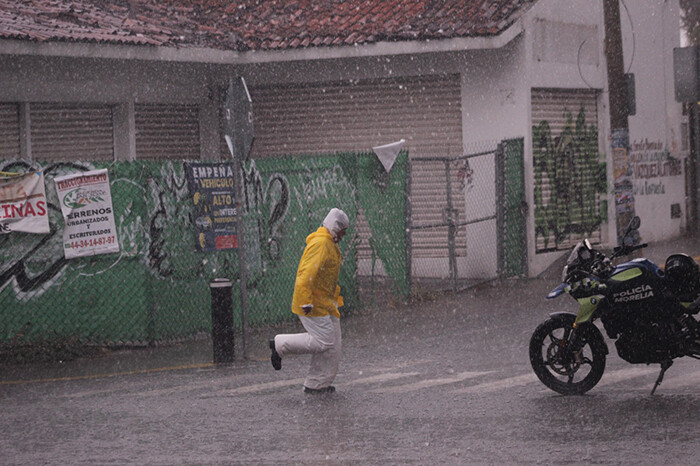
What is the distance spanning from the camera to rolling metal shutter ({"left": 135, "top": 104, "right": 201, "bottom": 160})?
62.1 feet

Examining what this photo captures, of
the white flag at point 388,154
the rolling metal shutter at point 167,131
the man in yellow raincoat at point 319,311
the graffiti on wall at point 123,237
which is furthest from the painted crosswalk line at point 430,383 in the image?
the rolling metal shutter at point 167,131

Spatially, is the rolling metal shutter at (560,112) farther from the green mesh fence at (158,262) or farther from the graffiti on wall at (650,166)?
the green mesh fence at (158,262)

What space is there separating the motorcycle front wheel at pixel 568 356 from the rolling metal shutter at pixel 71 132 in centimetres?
1012

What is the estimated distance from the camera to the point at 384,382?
10.4 meters

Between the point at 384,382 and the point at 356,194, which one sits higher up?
the point at 356,194

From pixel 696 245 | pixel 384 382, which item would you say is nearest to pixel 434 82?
pixel 696 245

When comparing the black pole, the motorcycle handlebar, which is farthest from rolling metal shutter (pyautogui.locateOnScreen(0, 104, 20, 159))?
the motorcycle handlebar

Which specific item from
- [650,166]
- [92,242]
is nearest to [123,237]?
[92,242]

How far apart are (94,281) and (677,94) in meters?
9.60

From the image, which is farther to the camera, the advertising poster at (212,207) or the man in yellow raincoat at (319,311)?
the advertising poster at (212,207)

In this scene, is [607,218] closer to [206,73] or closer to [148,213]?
[206,73]

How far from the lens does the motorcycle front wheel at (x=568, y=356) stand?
925 centimetres

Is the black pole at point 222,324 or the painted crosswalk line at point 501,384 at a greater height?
the black pole at point 222,324

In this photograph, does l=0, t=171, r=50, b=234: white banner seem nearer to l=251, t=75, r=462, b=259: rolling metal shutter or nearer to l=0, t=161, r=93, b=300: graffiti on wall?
l=0, t=161, r=93, b=300: graffiti on wall
